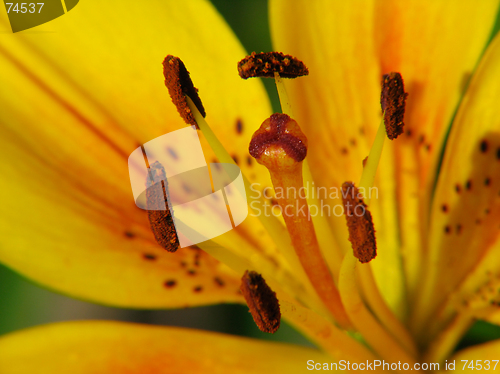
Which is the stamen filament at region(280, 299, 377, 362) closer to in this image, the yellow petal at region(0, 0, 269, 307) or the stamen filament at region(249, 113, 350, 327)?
the stamen filament at region(249, 113, 350, 327)

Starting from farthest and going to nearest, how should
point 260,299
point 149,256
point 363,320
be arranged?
point 149,256 → point 363,320 → point 260,299

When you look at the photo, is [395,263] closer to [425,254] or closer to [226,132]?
[425,254]

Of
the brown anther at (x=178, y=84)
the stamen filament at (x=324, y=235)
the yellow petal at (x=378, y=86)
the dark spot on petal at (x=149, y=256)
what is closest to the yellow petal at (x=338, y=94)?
the yellow petal at (x=378, y=86)

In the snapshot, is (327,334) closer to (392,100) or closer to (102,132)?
(392,100)

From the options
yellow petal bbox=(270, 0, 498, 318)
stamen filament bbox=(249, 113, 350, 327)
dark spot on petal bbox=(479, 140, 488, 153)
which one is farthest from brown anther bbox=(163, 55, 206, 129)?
dark spot on petal bbox=(479, 140, 488, 153)

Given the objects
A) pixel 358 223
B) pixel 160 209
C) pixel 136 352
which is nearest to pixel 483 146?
pixel 358 223

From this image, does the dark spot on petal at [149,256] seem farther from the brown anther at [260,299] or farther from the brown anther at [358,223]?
the brown anther at [358,223]
